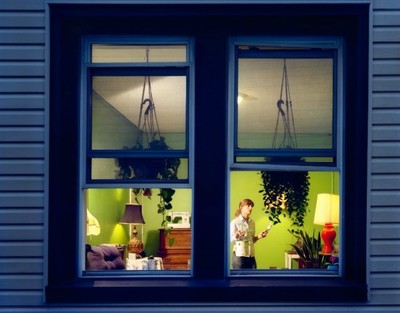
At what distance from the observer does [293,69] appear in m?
7.03

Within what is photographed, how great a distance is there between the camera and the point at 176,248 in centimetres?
699

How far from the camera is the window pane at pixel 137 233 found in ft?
22.8

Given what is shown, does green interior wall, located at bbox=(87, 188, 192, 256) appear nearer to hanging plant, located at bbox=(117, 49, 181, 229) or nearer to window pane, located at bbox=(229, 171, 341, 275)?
hanging plant, located at bbox=(117, 49, 181, 229)

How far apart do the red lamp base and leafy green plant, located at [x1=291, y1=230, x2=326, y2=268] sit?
44mm

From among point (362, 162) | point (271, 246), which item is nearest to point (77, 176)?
point (271, 246)

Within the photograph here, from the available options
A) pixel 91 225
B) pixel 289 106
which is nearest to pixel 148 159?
pixel 91 225

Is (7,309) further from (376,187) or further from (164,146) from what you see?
(376,187)

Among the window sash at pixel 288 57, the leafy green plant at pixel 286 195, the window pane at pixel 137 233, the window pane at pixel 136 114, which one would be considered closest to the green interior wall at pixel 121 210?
the window pane at pixel 137 233

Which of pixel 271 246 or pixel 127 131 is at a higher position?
pixel 127 131

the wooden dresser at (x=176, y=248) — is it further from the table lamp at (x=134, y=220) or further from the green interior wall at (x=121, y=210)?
the table lamp at (x=134, y=220)

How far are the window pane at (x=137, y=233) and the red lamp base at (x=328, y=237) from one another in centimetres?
115

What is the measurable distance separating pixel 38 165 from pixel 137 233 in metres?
1.01

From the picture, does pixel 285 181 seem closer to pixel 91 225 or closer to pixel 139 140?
pixel 139 140

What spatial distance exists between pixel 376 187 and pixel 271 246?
102 centimetres
